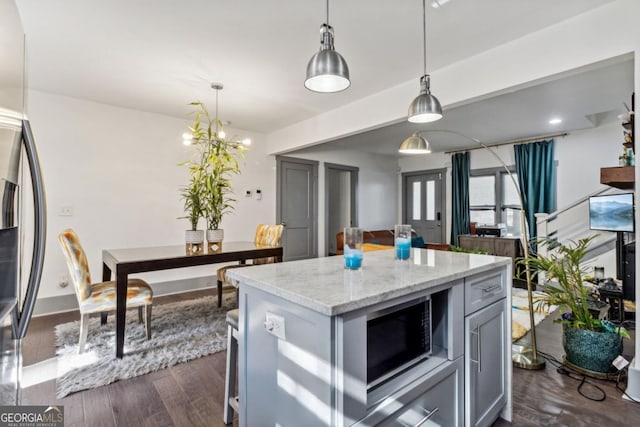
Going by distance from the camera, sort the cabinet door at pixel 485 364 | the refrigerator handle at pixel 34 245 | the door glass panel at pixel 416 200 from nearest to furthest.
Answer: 1. the refrigerator handle at pixel 34 245
2. the cabinet door at pixel 485 364
3. the door glass panel at pixel 416 200

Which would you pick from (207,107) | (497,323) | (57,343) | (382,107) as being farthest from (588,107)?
(57,343)

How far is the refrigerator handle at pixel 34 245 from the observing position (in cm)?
94

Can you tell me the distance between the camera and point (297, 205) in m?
5.84

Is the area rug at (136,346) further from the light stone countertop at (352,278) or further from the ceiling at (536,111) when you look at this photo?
the ceiling at (536,111)

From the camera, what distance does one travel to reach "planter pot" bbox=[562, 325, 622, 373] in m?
2.15

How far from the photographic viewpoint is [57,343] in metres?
2.66

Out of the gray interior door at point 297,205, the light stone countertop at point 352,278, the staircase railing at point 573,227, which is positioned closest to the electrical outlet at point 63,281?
the gray interior door at point 297,205

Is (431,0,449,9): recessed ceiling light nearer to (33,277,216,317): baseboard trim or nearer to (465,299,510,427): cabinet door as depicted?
(465,299,510,427): cabinet door

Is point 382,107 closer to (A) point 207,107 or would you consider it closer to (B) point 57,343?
(A) point 207,107

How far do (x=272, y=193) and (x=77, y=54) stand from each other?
3237 millimetres

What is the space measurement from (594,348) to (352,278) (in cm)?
215

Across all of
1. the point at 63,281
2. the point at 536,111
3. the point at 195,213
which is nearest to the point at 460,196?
the point at 536,111

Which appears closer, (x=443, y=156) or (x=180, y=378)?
(x=180, y=378)

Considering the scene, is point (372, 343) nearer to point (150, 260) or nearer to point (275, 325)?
point (275, 325)
